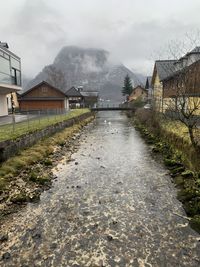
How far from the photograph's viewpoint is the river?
4.90 metres

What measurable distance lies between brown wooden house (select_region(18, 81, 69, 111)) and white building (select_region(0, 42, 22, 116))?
50.4 ft

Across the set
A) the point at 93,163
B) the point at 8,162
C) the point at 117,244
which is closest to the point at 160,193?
the point at 117,244

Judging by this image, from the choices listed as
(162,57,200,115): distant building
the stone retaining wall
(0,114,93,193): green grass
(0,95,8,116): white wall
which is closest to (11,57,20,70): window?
(0,95,8,116): white wall

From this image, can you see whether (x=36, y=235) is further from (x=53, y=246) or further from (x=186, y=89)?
(x=186, y=89)

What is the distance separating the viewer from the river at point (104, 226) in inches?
193

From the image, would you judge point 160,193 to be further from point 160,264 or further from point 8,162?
point 8,162

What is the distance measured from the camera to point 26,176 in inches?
372

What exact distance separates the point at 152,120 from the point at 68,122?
9192 millimetres

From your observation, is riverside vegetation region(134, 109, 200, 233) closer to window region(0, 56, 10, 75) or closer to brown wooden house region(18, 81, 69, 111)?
window region(0, 56, 10, 75)

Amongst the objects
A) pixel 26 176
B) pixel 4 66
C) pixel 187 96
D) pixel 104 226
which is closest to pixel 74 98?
pixel 4 66

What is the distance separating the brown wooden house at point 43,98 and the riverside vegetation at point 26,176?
90.1ft

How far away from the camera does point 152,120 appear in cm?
2053

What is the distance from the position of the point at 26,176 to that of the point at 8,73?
15103 millimetres

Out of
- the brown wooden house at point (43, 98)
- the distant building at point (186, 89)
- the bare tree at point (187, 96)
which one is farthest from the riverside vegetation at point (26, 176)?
the brown wooden house at point (43, 98)
